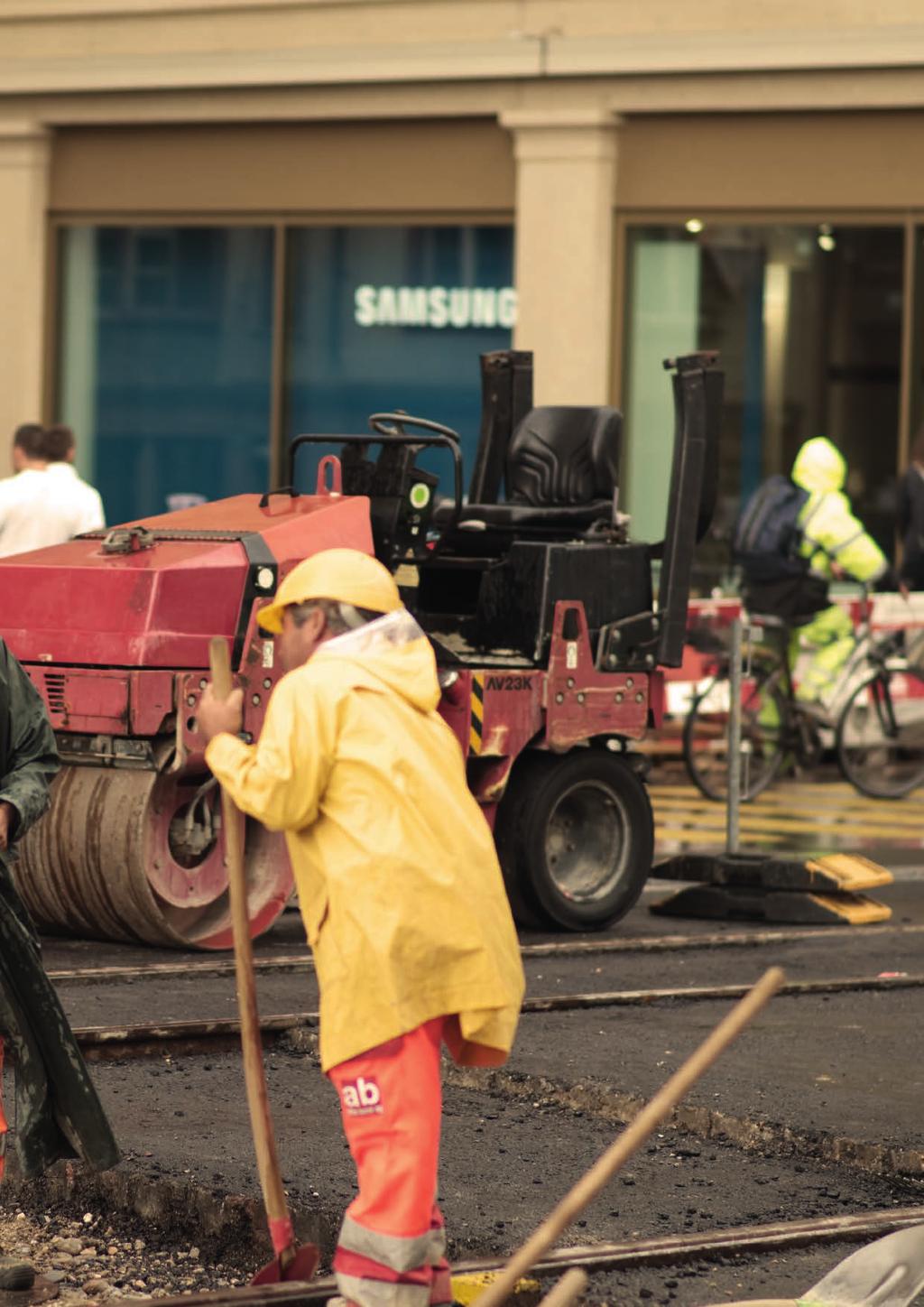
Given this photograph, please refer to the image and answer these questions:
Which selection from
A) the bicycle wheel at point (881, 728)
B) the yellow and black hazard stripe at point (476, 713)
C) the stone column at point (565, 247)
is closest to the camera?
the yellow and black hazard stripe at point (476, 713)

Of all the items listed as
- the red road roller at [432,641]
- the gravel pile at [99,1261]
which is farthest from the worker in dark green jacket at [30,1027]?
the red road roller at [432,641]

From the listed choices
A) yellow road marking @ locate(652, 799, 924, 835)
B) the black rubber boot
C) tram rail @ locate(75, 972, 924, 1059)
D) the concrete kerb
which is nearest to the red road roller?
tram rail @ locate(75, 972, 924, 1059)

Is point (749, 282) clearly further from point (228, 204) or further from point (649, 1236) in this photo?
point (649, 1236)

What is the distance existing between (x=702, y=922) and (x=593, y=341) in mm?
9410

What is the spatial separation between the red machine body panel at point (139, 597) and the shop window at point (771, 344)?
10054 mm

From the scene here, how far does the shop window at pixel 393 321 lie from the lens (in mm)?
21094

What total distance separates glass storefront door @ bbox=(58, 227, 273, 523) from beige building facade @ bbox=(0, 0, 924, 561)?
0.03 metres

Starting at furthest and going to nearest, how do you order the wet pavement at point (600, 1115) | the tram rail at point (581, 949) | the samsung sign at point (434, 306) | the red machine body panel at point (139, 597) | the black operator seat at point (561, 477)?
the samsung sign at point (434, 306) < the black operator seat at point (561, 477) < the red machine body panel at point (139, 597) < the tram rail at point (581, 949) < the wet pavement at point (600, 1115)

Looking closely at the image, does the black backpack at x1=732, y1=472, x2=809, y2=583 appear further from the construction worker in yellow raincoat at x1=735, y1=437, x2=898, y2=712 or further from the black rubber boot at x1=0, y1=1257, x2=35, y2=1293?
the black rubber boot at x1=0, y1=1257, x2=35, y2=1293

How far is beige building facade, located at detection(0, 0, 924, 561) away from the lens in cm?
1969

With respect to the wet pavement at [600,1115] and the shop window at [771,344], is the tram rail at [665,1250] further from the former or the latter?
the shop window at [771,344]

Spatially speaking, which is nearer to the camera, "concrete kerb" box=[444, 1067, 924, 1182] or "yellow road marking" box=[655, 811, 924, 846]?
"concrete kerb" box=[444, 1067, 924, 1182]

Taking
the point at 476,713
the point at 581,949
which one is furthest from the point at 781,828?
the point at 476,713

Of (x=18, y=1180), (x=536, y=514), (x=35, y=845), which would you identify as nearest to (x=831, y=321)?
(x=536, y=514)
